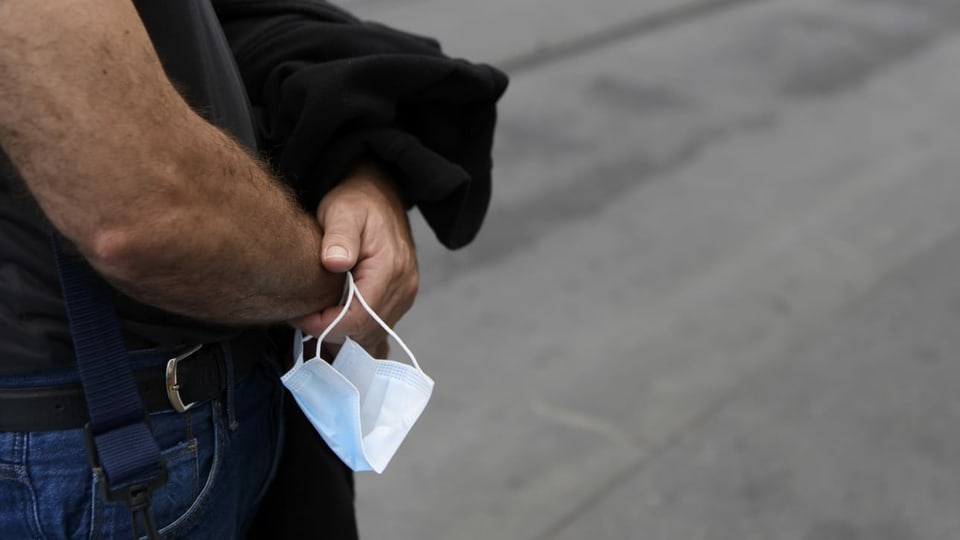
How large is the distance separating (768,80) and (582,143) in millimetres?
1453

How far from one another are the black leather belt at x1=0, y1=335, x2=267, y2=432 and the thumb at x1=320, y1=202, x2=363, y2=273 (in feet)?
0.50

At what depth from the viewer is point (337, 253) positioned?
1367 millimetres

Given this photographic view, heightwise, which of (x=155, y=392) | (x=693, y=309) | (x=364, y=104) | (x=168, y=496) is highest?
(x=364, y=104)

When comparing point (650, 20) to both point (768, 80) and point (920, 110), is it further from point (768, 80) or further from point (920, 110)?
point (920, 110)

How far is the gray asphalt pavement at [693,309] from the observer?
332 centimetres

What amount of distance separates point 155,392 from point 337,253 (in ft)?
0.80

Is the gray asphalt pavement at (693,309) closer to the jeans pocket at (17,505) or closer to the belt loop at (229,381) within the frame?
the belt loop at (229,381)

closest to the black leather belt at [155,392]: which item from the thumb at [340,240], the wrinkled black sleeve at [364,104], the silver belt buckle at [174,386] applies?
the silver belt buckle at [174,386]

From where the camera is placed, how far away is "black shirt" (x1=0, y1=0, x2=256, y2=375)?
120cm

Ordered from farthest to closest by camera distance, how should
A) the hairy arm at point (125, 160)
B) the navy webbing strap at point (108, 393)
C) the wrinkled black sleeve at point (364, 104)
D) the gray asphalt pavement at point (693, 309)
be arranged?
the gray asphalt pavement at point (693, 309)
the wrinkled black sleeve at point (364, 104)
the navy webbing strap at point (108, 393)
the hairy arm at point (125, 160)

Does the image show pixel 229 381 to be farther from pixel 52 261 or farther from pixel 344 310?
pixel 52 261

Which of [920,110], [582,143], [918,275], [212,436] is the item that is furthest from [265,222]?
[920,110]

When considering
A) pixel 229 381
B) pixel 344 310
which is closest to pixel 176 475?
pixel 229 381

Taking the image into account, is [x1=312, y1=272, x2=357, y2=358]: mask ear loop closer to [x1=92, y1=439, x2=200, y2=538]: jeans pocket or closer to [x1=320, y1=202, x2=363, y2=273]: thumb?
[x1=320, y1=202, x2=363, y2=273]: thumb
